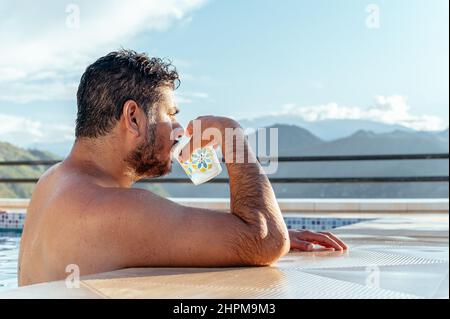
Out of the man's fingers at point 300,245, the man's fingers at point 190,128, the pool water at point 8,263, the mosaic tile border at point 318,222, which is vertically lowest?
the pool water at point 8,263

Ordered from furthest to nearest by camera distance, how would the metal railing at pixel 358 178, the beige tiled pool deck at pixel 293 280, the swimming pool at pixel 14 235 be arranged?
the metal railing at pixel 358 178 < the swimming pool at pixel 14 235 < the beige tiled pool deck at pixel 293 280

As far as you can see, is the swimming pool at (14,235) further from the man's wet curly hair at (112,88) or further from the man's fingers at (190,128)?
the man's fingers at (190,128)

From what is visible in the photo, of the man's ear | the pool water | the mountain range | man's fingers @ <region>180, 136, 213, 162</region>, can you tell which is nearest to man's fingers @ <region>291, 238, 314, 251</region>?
man's fingers @ <region>180, 136, 213, 162</region>

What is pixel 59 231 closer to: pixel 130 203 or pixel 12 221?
pixel 130 203

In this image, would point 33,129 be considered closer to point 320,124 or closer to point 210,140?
point 320,124

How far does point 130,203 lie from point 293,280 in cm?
41

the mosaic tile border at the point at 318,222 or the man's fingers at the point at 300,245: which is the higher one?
the man's fingers at the point at 300,245

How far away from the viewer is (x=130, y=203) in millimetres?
1437

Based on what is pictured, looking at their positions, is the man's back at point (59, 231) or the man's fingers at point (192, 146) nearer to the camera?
the man's back at point (59, 231)

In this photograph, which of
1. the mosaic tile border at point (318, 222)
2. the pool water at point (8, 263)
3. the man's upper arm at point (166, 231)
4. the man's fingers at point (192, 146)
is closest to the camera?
the man's upper arm at point (166, 231)

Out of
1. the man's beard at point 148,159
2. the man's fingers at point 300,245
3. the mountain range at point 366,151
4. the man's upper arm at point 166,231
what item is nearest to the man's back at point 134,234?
the man's upper arm at point 166,231

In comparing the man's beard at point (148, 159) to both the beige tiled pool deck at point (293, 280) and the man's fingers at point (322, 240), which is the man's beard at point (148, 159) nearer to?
the beige tiled pool deck at point (293, 280)

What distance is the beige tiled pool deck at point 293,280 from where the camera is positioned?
1.18 meters

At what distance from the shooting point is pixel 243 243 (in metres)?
1.49
